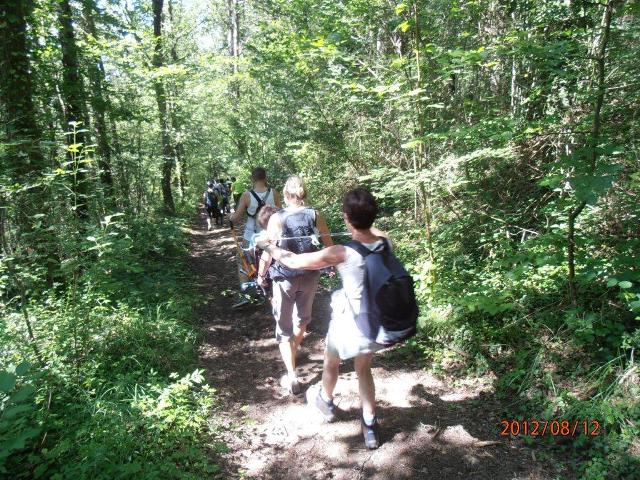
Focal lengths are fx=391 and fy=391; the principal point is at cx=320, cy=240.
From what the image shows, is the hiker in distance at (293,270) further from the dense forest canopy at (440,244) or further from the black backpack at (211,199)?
the black backpack at (211,199)

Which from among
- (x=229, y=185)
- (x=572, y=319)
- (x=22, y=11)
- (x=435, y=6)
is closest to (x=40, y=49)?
(x=22, y=11)

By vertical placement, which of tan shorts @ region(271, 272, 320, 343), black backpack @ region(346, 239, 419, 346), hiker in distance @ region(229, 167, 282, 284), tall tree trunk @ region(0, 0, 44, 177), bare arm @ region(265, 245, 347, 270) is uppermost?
tall tree trunk @ region(0, 0, 44, 177)

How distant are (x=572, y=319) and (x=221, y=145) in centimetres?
2151

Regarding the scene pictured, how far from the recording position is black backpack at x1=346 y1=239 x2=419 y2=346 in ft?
9.14

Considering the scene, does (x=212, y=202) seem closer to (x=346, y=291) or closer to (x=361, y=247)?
(x=346, y=291)

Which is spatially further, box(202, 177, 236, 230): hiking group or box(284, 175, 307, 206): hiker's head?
box(202, 177, 236, 230): hiking group

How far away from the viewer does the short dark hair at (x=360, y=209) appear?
290 cm

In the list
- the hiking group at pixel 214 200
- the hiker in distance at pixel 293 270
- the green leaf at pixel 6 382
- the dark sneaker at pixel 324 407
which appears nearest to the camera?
the green leaf at pixel 6 382

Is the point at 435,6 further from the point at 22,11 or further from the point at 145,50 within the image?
the point at 145,50

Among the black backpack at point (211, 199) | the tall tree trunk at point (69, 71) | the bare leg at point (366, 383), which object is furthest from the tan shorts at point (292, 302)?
the black backpack at point (211, 199)

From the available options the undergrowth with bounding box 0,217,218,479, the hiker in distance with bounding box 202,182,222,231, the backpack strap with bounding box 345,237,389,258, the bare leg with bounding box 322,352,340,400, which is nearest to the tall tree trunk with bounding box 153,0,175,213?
the hiker in distance with bounding box 202,182,222,231

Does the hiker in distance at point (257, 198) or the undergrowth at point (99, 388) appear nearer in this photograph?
the undergrowth at point (99, 388)

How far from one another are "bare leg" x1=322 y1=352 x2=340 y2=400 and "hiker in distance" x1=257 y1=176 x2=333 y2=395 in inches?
28.2

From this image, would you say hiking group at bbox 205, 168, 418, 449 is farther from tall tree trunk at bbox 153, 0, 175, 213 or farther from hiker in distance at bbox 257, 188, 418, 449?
tall tree trunk at bbox 153, 0, 175, 213
